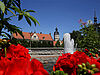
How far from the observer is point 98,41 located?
35.7ft

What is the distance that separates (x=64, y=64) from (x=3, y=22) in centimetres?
112

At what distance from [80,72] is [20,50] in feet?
2.10

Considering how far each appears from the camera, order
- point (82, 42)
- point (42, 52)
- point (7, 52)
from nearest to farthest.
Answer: point (7, 52) → point (82, 42) → point (42, 52)

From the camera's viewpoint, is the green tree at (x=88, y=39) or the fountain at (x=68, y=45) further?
the green tree at (x=88, y=39)

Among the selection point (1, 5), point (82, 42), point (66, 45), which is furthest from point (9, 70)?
point (82, 42)

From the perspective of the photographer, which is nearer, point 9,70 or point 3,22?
point 9,70

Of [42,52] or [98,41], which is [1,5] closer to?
[98,41]

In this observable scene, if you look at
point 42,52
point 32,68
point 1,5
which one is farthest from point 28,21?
point 42,52

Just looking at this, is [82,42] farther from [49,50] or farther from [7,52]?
[7,52]

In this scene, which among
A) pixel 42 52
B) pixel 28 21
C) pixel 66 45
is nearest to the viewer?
pixel 28 21

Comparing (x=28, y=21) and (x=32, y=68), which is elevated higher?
(x=28, y=21)

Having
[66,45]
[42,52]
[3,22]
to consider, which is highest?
[3,22]

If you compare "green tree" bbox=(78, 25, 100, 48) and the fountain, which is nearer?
the fountain

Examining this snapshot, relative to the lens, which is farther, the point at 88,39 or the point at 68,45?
the point at 88,39
